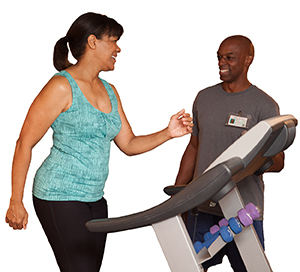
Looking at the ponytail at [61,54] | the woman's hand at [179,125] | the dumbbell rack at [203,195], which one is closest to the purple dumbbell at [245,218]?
the dumbbell rack at [203,195]

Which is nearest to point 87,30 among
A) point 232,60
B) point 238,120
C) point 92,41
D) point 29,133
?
point 92,41

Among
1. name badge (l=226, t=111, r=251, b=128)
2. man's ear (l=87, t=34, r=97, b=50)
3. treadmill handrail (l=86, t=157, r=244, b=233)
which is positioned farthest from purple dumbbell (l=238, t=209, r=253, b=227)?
man's ear (l=87, t=34, r=97, b=50)

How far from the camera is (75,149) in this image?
2.35 m

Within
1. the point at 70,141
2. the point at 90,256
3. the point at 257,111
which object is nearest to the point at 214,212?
the point at 257,111

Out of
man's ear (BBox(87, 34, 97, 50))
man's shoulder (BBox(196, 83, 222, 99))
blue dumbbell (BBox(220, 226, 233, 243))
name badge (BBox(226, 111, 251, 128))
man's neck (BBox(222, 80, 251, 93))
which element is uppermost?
man's ear (BBox(87, 34, 97, 50))

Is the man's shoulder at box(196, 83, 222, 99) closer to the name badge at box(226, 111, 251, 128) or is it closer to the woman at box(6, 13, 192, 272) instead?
the name badge at box(226, 111, 251, 128)

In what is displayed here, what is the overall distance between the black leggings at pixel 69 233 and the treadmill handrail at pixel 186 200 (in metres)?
0.33

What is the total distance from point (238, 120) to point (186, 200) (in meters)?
1.12

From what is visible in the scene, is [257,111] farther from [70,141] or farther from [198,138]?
[70,141]

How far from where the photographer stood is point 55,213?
2291 mm

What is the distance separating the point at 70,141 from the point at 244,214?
94cm

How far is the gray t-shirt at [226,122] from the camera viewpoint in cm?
275

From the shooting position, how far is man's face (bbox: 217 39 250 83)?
281 centimetres

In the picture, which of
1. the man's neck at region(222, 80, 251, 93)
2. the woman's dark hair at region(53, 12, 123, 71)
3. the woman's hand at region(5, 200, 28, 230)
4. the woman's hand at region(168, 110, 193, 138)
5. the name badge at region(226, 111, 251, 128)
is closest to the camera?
the woman's hand at region(5, 200, 28, 230)
